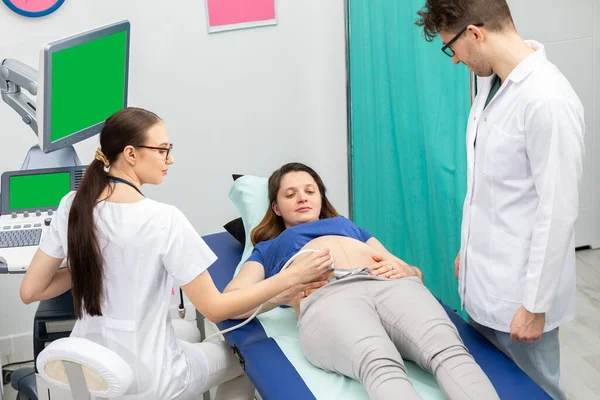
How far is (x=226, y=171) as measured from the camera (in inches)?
129

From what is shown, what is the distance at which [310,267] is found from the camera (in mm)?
2008

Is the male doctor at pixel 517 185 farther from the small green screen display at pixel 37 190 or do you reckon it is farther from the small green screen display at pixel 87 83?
the small green screen display at pixel 37 190

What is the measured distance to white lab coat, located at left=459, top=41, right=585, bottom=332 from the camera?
1689mm

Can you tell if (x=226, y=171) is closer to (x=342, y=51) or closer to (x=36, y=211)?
(x=342, y=51)

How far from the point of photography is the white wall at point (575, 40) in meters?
3.45

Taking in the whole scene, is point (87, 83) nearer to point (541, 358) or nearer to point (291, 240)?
point (291, 240)

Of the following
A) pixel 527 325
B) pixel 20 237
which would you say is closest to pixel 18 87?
pixel 20 237

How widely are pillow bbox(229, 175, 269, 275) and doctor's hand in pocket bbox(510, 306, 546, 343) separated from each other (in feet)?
3.46

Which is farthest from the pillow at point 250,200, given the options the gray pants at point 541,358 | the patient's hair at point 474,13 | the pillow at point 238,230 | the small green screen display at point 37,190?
the patient's hair at point 474,13

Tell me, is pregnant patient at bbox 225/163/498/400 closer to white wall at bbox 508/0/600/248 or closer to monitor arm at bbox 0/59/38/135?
monitor arm at bbox 0/59/38/135

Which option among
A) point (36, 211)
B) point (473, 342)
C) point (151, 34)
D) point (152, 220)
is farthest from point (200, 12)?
point (473, 342)

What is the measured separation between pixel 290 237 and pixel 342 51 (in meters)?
1.18

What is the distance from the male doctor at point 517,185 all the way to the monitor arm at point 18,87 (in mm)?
1284

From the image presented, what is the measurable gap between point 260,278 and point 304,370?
1.36ft
